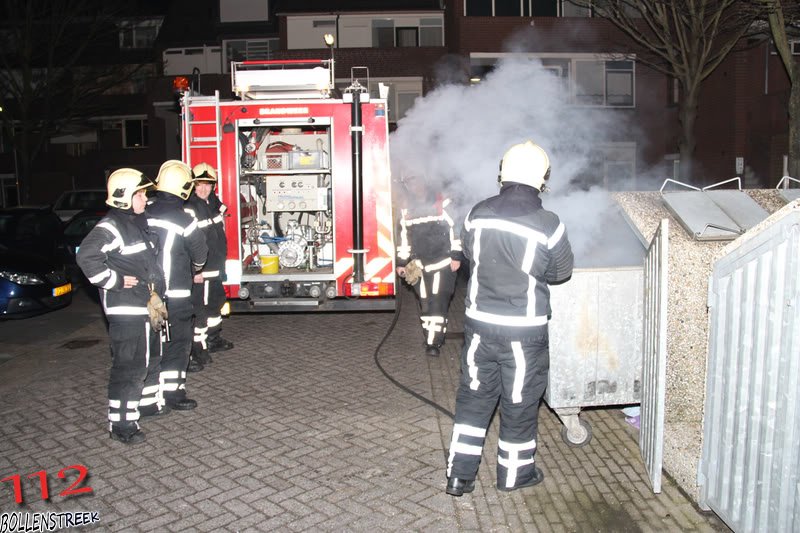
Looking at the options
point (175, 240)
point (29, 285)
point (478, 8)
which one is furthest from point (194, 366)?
point (478, 8)

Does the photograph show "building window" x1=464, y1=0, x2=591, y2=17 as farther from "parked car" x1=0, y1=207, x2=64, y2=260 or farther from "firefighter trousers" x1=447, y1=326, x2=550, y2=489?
"firefighter trousers" x1=447, y1=326, x2=550, y2=489

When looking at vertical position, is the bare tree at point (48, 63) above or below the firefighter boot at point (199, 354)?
above

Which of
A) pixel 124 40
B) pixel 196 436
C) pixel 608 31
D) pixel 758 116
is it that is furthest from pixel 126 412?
pixel 124 40

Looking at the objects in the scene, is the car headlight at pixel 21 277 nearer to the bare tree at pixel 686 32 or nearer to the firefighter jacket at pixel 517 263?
the firefighter jacket at pixel 517 263

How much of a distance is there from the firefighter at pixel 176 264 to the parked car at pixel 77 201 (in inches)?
627

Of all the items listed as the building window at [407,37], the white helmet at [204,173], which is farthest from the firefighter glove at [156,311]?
the building window at [407,37]

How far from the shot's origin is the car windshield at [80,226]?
46.5ft

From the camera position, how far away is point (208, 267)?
6.88 metres

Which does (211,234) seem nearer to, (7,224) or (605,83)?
(7,224)

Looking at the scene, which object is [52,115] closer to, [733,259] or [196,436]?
[196,436]

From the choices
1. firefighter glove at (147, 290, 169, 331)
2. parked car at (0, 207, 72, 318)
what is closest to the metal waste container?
firefighter glove at (147, 290, 169, 331)

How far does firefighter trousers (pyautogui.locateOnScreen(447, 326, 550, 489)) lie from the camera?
13.1 ft

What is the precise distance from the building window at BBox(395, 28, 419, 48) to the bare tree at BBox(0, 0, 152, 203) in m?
10.7

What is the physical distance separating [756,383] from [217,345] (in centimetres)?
564
